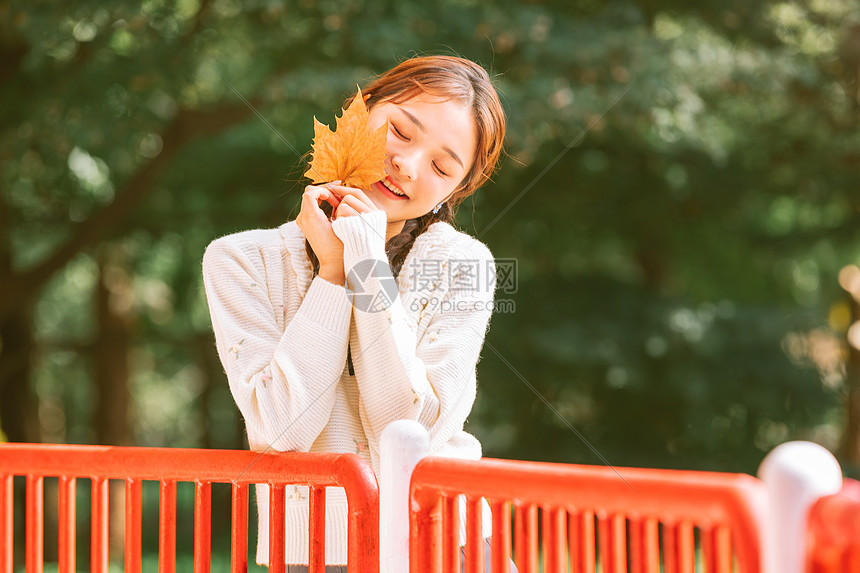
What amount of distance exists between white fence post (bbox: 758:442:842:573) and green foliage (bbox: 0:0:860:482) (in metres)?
4.75

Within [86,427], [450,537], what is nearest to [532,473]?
[450,537]

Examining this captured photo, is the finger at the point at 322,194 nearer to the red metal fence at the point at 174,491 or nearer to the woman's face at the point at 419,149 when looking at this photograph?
the woman's face at the point at 419,149

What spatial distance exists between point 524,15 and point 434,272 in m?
4.32

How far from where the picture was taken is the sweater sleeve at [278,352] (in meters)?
1.70

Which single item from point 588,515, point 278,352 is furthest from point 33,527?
point 588,515

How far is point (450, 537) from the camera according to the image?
156 centimetres

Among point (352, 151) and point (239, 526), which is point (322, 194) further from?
point (239, 526)

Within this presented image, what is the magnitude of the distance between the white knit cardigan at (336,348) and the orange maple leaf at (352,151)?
0.45 feet

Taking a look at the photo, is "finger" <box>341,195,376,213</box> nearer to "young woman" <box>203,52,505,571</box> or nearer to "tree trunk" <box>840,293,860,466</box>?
"young woman" <box>203,52,505,571</box>

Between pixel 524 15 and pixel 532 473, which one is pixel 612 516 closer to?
pixel 532 473

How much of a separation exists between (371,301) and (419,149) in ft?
1.39

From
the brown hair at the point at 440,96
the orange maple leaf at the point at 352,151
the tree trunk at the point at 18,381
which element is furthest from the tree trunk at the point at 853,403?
the tree trunk at the point at 18,381

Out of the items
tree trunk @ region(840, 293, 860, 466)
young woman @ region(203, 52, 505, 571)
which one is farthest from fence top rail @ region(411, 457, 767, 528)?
tree trunk @ region(840, 293, 860, 466)

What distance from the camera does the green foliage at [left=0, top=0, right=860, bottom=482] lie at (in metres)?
5.79
